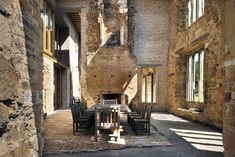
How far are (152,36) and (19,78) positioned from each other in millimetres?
9735

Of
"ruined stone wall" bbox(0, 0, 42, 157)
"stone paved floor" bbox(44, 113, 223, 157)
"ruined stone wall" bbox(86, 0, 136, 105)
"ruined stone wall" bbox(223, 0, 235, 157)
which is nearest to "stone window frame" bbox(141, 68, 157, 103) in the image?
"ruined stone wall" bbox(86, 0, 136, 105)

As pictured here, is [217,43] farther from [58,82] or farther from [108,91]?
[58,82]

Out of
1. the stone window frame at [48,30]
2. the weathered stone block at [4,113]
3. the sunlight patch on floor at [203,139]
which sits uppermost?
the stone window frame at [48,30]

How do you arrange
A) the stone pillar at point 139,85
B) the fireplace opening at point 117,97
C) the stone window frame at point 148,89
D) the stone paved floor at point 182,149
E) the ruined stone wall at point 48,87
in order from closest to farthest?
1. the stone paved floor at point 182,149
2. the ruined stone wall at point 48,87
3. the fireplace opening at point 117,97
4. the stone pillar at point 139,85
5. the stone window frame at point 148,89

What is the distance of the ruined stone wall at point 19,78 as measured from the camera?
2057mm

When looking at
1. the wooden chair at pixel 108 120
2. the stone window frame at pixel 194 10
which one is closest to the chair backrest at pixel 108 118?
the wooden chair at pixel 108 120

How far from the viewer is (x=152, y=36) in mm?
11562

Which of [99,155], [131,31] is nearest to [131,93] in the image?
[131,31]

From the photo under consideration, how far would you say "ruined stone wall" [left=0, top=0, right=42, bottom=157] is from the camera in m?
2.06

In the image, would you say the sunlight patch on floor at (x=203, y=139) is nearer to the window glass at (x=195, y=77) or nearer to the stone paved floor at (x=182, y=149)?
the stone paved floor at (x=182, y=149)

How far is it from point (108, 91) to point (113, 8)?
4.31m

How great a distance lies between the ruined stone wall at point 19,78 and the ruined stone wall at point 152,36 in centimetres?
839

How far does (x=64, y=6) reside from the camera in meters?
11.6

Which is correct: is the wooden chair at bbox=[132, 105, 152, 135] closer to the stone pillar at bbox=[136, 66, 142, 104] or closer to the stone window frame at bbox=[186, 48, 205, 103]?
the stone window frame at bbox=[186, 48, 205, 103]
